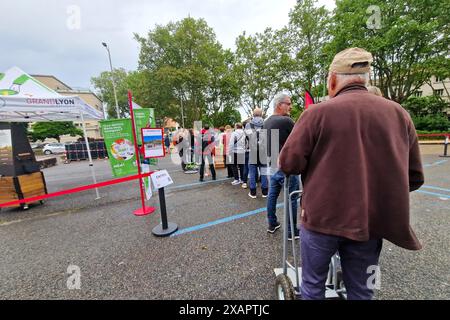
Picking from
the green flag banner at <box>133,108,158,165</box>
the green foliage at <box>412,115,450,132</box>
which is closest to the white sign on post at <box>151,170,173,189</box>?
the green flag banner at <box>133,108,158,165</box>

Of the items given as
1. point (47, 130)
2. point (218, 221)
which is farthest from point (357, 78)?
point (47, 130)

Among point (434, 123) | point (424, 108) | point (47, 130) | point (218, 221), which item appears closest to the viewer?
point (218, 221)

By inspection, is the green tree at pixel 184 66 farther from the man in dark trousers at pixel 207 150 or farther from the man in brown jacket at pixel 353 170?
the man in brown jacket at pixel 353 170

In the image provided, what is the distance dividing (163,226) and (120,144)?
223 centimetres

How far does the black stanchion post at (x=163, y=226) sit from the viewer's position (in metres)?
3.21

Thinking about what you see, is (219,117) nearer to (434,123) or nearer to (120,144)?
(434,123)

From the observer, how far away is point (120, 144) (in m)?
4.41

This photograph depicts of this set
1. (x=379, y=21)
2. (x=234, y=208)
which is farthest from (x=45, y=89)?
(x=379, y=21)

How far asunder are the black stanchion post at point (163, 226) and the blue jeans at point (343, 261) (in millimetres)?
2457

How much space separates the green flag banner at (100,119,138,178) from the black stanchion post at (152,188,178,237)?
5.99 ft

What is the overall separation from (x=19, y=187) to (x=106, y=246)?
11.9 feet

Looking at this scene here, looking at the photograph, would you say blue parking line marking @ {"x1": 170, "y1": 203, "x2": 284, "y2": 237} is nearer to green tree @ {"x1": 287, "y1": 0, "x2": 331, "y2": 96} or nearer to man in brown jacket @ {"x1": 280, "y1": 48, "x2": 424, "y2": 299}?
man in brown jacket @ {"x1": 280, "y1": 48, "x2": 424, "y2": 299}

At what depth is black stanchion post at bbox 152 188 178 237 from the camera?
10.5 ft

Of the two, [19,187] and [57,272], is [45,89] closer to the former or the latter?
[19,187]
